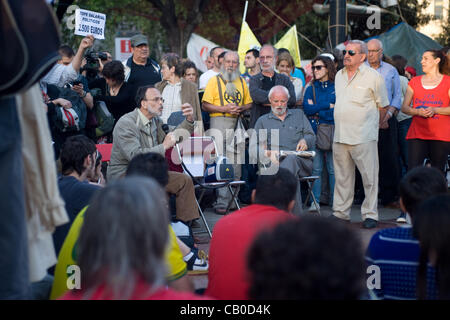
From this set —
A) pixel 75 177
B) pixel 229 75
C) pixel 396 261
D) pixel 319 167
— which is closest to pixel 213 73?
pixel 229 75

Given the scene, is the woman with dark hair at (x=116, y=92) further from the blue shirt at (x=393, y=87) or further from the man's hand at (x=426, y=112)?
the man's hand at (x=426, y=112)

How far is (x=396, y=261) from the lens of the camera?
3.37m

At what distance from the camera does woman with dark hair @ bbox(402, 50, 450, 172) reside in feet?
25.1

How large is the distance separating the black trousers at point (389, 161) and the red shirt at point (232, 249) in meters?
5.89

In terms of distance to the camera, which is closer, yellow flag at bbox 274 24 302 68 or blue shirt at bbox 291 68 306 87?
blue shirt at bbox 291 68 306 87

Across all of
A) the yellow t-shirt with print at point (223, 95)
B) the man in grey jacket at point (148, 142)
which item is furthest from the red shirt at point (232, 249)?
the yellow t-shirt with print at point (223, 95)

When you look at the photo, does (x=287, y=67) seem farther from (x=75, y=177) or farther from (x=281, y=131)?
(x=75, y=177)

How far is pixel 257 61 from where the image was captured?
9.99 meters

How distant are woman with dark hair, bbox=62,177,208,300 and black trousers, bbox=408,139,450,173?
5990mm

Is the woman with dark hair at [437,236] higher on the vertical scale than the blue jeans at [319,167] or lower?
higher

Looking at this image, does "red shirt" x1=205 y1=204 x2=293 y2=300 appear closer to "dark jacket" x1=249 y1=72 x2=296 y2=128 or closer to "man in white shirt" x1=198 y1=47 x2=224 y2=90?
"dark jacket" x1=249 y1=72 x2=296 y2=128

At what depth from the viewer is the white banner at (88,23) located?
26.1 ft

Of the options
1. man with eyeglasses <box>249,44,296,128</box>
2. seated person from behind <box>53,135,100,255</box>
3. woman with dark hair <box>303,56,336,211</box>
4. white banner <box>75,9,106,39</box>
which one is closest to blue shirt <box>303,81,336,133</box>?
woman with dark hair <box>303,56,336,211</box>

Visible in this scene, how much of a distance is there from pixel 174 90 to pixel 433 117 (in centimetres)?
323
